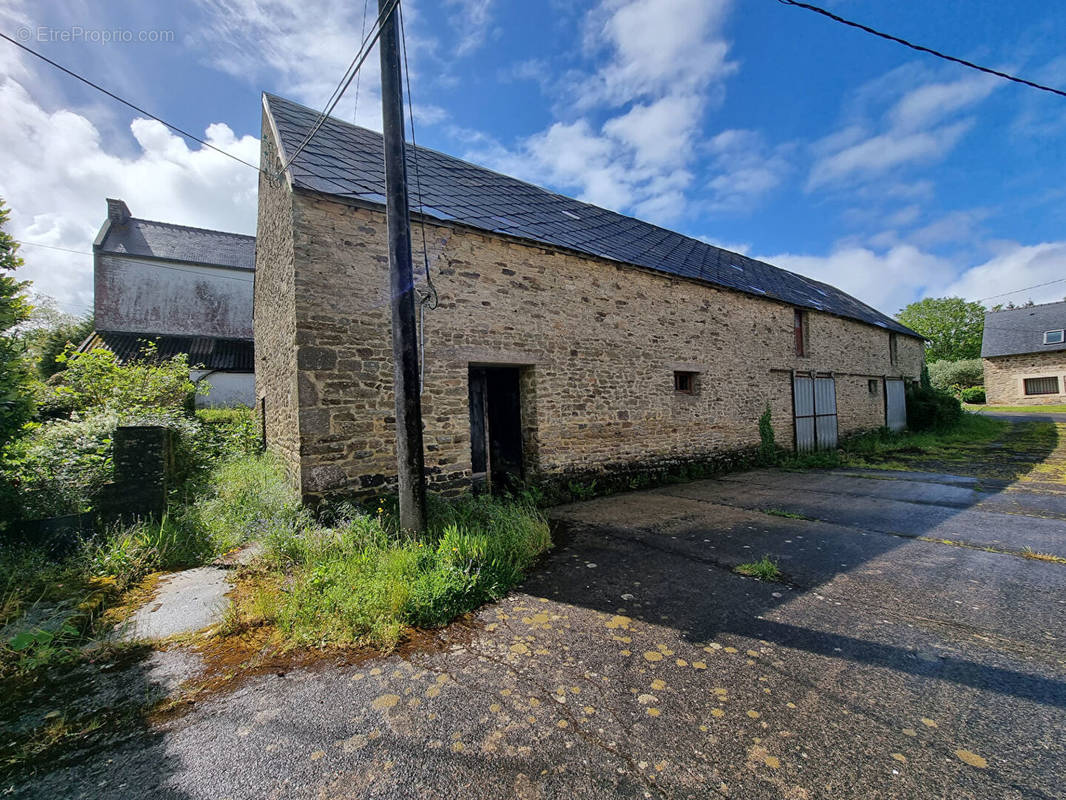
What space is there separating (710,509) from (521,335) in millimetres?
3933

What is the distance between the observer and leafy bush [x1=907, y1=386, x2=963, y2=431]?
1678 cm

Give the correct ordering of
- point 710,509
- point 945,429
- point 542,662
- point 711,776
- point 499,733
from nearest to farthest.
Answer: point 711,776 < point 499,733 < point 542,662 < point 710,509 < point 945,429

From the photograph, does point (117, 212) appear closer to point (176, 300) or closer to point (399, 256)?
point (176, 300)

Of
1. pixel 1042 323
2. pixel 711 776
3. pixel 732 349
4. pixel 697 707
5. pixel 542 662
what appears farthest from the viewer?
pixel 1042 323

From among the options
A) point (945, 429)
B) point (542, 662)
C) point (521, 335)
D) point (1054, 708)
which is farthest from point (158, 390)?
point (945, 429)

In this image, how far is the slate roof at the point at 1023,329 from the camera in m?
27.1

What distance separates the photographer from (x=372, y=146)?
7773 mm

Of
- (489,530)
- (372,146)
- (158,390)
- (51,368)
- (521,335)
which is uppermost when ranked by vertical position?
(372,146)

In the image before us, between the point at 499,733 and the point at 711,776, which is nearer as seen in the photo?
the point at 711,776

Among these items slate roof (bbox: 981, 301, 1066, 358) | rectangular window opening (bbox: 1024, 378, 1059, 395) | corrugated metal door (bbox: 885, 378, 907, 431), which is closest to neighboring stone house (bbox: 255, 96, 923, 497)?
corrugated metal door (bbox: 885, 378, 907, 431)

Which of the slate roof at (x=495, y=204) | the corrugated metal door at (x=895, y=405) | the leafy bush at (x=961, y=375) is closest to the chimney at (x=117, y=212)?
the slate roof at (x=495, y=204)

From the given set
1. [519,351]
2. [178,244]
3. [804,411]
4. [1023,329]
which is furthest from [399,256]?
[1023,329]

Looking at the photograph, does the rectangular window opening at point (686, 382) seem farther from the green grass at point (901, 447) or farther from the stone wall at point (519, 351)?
the green grass at point (901, 447)

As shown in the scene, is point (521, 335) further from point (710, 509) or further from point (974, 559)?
point (974, 559)
